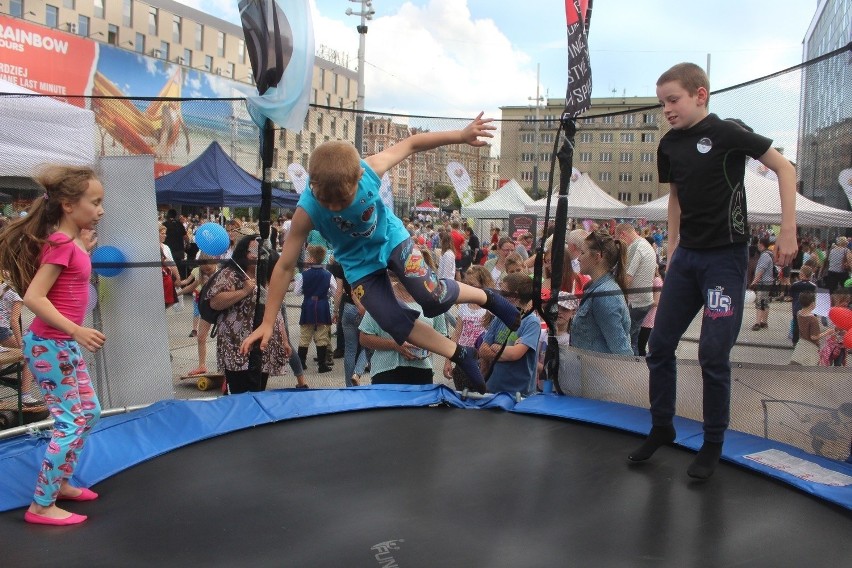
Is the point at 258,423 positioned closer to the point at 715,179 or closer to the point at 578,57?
the point at 715,179

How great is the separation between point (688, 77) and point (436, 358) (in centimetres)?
398

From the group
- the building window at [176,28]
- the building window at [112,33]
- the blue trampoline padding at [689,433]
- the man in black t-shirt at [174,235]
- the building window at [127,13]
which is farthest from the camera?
the building window at [176,28]

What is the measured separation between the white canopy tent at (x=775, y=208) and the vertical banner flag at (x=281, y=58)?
1526mm

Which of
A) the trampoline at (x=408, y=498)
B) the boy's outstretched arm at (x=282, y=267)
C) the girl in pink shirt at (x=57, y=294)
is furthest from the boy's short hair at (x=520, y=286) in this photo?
the girl in pink shirt at (x=57, y=294)

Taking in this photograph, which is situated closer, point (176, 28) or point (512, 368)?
point (512, 368)

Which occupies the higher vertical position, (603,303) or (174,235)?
(174,235)

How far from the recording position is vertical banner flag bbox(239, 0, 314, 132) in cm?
287

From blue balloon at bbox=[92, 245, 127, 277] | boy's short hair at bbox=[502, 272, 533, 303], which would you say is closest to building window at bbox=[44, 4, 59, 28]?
blue balloon at bbox=[92, 245, 127, 277]

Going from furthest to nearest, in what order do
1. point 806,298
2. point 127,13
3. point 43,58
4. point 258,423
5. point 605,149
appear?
point 127,13, point 43,58, point 605,149, point 258,423, point 806,298

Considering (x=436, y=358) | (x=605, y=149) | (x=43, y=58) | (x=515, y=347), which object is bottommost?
(x=436, y=358)

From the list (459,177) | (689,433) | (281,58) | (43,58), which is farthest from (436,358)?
(43,58)

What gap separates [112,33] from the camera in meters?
29.4

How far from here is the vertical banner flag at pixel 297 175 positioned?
3.42 metres

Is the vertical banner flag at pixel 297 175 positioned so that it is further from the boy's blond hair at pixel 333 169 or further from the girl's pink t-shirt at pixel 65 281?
the girl's pink t-shirt at pixel 65 281
